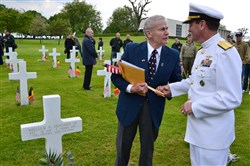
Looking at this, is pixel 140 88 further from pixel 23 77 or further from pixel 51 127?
pixel 23 77

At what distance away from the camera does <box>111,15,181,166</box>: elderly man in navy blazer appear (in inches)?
99.7

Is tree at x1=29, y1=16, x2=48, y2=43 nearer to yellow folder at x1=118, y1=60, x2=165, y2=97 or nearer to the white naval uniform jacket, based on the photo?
yellow folder at x1=118, y1=60, x2=165, y2=97

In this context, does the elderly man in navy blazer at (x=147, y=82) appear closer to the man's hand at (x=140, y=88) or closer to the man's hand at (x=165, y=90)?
the man's hand at (x=140, y=88)

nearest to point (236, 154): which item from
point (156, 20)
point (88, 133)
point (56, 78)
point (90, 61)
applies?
point (88, 133)

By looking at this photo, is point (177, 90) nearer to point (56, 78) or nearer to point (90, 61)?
point (90, 61)

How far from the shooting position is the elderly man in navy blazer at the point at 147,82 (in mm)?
2531

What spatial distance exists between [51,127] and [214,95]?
1698 millimetres

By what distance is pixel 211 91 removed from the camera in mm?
1968

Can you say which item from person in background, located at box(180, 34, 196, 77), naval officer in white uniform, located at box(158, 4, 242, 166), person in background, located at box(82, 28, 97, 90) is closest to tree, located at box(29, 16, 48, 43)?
person in background, located at box(180, 34, 196, 77)

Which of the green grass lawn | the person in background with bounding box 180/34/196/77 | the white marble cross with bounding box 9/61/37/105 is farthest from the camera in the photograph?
the person in background with bounding box 180/34/196/77

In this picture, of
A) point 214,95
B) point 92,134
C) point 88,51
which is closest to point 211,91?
point 214,95

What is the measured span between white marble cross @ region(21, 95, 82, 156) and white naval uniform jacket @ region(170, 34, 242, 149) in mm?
1336

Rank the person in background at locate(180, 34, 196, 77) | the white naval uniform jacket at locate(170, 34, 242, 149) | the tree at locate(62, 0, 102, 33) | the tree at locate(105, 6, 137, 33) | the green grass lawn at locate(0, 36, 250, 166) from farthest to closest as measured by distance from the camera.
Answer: the tree at locate(105, 6, 137, 33) < the tree at locate(62, 0, 102, 33) < the person in background at locate(180, 34, 196, 77) < the green grass lawn at locate(0, 36, 250, 166) < the white naval uniform jacket at locate(170, 34, 242, 149)

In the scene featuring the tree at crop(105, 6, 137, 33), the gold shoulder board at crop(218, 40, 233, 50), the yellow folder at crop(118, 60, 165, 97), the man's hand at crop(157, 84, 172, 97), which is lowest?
the man's hand at crop(157, 84, 172, 97)
